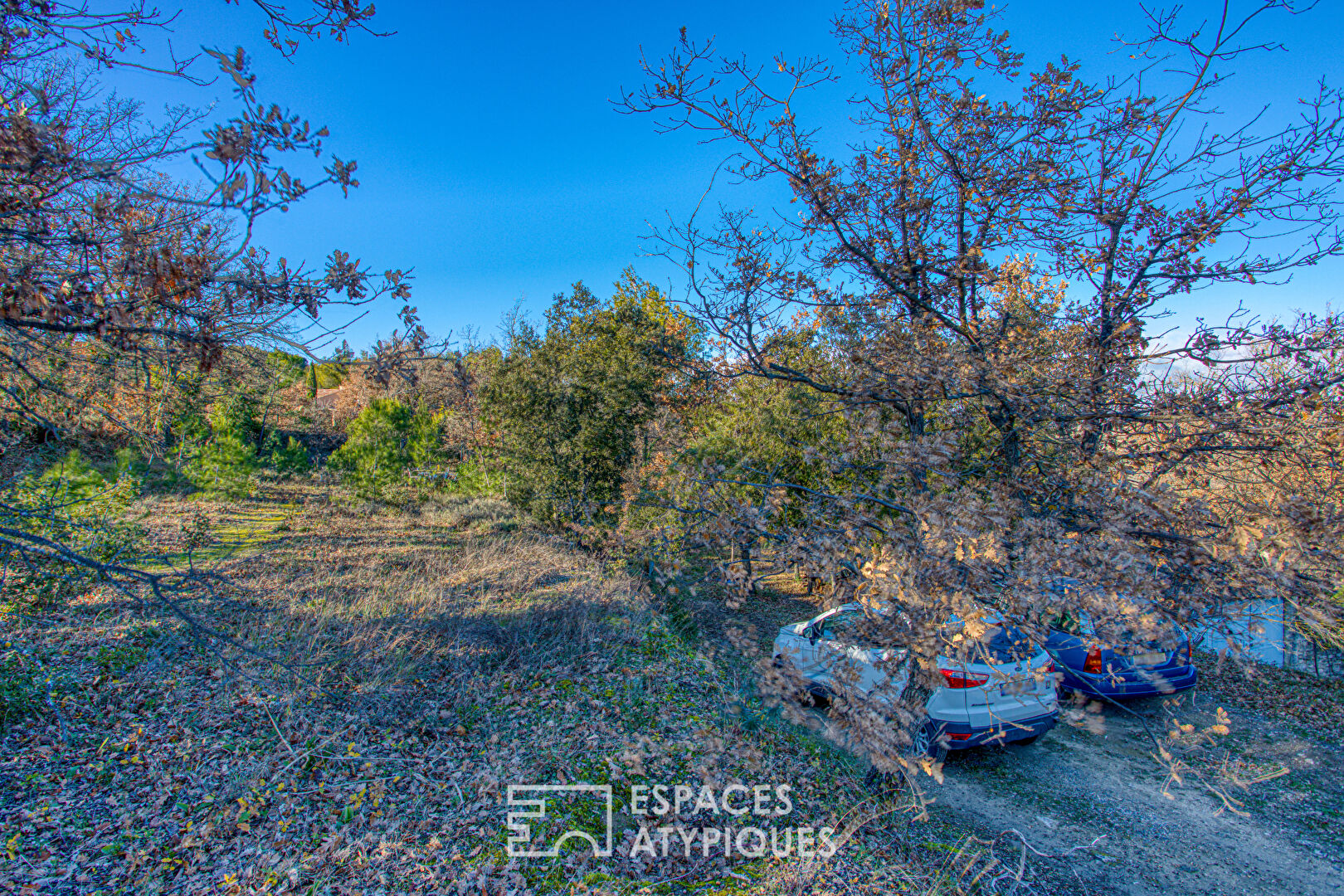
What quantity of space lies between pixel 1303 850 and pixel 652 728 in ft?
18.9

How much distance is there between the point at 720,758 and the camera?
A: 5.14 metres

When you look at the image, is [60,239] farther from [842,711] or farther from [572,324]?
[572,324]

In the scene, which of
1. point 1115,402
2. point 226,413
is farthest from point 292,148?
point 226,413

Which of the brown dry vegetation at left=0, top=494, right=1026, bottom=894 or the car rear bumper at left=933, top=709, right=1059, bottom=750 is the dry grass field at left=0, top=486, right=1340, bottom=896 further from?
the car rear bumper at left=933, top=709, right=1059, bottom=750

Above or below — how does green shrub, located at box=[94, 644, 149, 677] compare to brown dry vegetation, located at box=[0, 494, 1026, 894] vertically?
above

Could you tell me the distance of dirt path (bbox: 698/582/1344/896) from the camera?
13.8 ft
